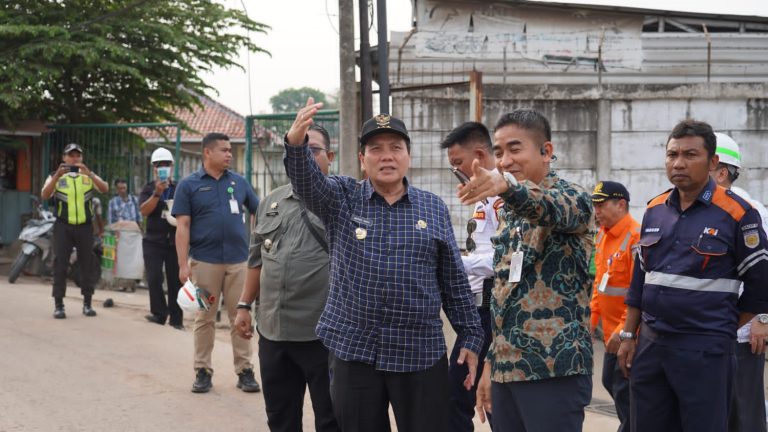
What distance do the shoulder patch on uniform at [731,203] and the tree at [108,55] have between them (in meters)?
13.4

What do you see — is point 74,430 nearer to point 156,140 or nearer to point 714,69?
point 714,69

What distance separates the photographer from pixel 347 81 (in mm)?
8602

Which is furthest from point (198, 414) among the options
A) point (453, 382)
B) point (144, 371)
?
point (453, 382)

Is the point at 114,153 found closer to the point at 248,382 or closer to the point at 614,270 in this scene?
the point at 248,382

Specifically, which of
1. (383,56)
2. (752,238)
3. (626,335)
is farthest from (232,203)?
(752,238)

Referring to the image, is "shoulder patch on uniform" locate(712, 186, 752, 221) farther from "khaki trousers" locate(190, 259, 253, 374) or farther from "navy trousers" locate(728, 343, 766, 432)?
"khaki trousers" locate(190, 259, 253, 374)

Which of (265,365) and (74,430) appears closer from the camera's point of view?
(265,365)

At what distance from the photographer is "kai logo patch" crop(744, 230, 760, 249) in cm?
385

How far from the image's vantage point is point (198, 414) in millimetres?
6191

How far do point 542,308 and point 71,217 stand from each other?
7.89m

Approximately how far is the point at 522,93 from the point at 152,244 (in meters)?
4.62

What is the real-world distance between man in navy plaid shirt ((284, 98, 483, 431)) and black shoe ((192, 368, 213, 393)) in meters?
3.33

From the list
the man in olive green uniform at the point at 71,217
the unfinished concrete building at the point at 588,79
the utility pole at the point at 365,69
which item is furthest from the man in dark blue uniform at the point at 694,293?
the man in olive green uniform at the point at 71,217

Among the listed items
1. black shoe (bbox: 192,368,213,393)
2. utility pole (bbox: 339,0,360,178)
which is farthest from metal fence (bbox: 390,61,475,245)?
black shoe (bbox: 192,368,213,393)
